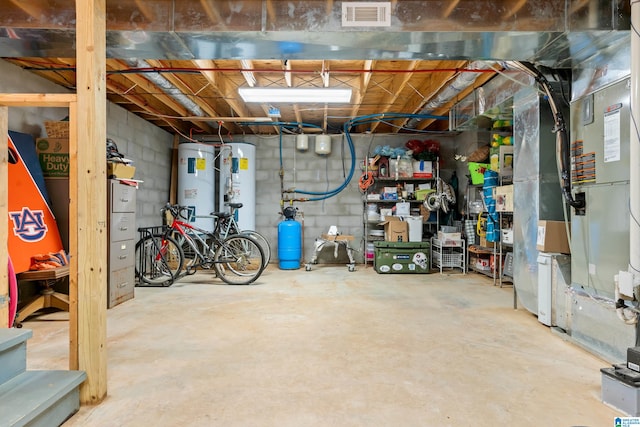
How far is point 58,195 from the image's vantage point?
350cm

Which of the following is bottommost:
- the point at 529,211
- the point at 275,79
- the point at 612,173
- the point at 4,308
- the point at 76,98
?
the point at 4,308

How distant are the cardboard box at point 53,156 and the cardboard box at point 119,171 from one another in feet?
1.28

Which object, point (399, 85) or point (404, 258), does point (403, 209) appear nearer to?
point (404, 258)

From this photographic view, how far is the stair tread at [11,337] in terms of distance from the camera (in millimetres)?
1589

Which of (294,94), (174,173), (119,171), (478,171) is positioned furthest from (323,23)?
(174,173)

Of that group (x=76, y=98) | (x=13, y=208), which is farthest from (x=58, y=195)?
(x=76, y=98)

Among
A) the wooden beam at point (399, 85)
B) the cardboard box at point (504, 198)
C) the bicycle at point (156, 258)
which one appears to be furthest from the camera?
the bicycle at point (156, 258)

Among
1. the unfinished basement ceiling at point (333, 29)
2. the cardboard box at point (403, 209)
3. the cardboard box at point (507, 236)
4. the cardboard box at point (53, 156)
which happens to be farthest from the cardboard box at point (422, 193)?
the cardboard box at point (53, 156)

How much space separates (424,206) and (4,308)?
527 centimetres

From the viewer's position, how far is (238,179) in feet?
19.6

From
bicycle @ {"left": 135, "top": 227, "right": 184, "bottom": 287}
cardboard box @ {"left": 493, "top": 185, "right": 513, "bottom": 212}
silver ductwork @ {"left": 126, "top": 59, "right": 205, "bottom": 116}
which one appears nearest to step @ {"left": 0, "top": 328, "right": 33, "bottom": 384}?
silver ductwork @ {"left": 126, "top": 59, "right": 205, "bottom": 116}

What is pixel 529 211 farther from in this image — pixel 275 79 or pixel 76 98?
pixel 76 98

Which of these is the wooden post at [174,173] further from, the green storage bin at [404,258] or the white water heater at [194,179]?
the green storage bin at [404,258]

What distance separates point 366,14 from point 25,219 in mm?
3204
